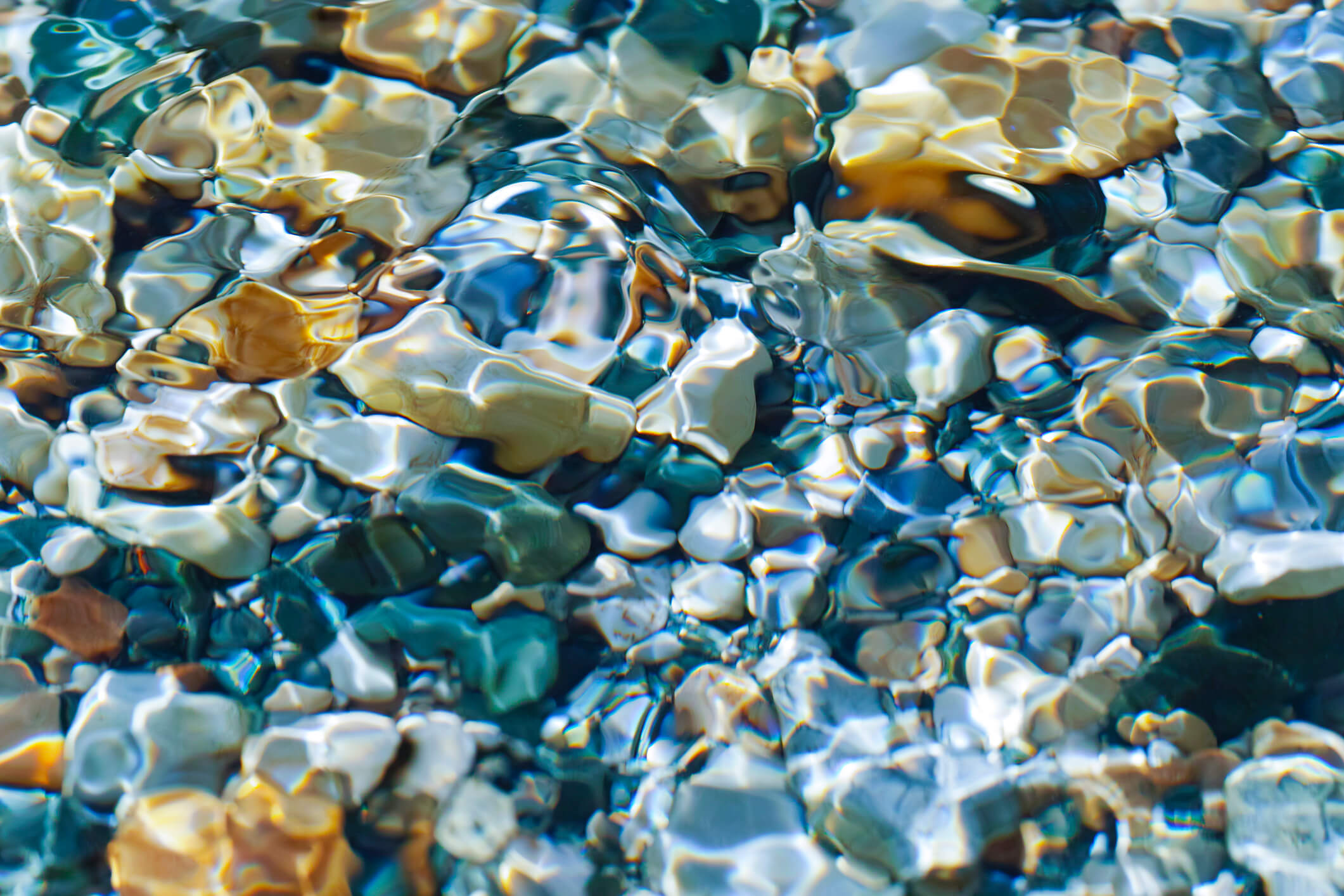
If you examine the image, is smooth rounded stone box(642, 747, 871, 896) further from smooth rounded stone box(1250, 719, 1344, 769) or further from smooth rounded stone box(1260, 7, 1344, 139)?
smooth rounded stone box(1260, 7, 1344, 139)

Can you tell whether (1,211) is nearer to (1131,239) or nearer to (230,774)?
(230,774)

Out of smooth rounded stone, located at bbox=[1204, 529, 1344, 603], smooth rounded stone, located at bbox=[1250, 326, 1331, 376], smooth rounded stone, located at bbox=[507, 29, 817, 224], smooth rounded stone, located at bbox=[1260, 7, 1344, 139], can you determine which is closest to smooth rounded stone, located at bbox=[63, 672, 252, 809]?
smooth rounded stone, located at bbox=[507, 29, 817, 224]

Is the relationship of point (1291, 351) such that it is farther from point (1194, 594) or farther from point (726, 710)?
point (726, 710)

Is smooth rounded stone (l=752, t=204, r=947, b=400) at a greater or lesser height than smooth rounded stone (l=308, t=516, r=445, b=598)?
greater

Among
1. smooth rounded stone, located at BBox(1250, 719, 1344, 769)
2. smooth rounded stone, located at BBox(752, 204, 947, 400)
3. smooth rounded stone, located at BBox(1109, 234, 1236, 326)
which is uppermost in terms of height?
smooth rounded stone, located at BBox(1109, 234, 1236, 326)

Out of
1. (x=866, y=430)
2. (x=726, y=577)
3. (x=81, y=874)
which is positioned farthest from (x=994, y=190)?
(x=81, y=874)

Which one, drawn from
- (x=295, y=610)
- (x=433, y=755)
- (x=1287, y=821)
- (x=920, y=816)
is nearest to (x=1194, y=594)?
(x=1287, y=821)

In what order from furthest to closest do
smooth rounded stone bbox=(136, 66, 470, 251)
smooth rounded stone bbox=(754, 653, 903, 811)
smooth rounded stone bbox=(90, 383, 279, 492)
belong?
smooth rounded stone bbox=(136, 66, 470, 251) < smooth rounded stone bbox=(90, 383, 279, 492) < smooth rounded stone bbox=(754, 653, 903, 811)
